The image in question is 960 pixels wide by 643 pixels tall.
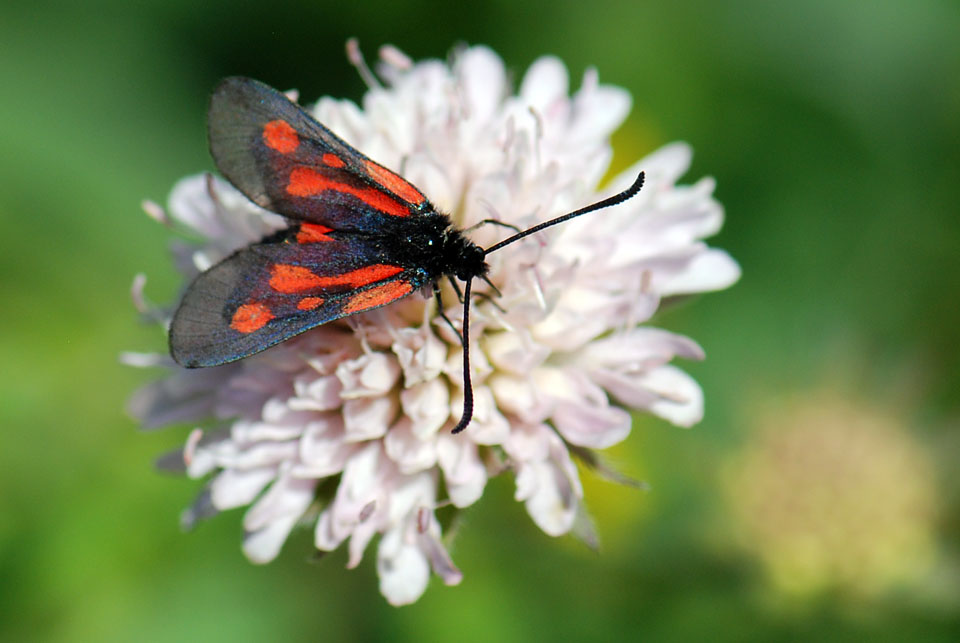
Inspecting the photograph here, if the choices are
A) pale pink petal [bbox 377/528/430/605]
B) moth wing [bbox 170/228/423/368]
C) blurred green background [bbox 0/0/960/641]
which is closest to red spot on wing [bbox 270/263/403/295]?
moth wing [bbox 170/228/423/368]

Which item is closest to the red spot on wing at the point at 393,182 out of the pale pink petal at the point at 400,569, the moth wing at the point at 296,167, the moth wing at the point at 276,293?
the moth wing at the point at 296,167

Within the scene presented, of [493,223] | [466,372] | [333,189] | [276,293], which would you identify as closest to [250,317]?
[276,293]

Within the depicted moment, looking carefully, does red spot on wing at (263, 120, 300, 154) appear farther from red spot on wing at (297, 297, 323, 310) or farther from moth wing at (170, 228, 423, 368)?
red spot on wing at (297, 297, 323, 310)

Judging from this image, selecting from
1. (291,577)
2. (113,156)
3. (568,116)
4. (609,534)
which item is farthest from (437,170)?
(113,156)

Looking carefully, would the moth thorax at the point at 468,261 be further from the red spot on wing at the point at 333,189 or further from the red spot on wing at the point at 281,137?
the red spot on wing at the point at 281,137

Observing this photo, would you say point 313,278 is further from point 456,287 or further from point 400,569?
point 400,569

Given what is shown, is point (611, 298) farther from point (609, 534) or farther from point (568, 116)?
point (609, 534)

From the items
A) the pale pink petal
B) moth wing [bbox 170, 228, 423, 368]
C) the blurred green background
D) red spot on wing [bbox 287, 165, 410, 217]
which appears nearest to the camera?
moth wing [bbox 170, 228, 423, 368]
